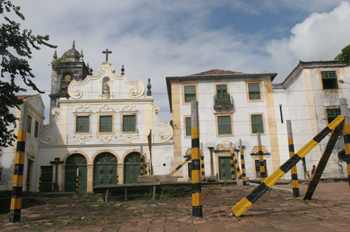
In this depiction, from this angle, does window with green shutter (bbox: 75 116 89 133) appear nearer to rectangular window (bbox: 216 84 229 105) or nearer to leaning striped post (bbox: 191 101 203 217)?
rectangular window (bbox: 216 84 229 105)

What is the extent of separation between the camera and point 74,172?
2359cm

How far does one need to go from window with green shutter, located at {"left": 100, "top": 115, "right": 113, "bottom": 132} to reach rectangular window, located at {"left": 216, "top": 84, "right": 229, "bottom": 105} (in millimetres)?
8714

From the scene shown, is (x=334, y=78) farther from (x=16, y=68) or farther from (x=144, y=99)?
(x=16, y=68)

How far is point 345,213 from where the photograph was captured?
5.63m

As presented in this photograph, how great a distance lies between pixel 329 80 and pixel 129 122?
1576 centimetres

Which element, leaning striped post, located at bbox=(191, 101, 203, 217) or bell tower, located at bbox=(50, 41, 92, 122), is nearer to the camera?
leaning striped post, located at bbox=(191, 101, 203, 217)

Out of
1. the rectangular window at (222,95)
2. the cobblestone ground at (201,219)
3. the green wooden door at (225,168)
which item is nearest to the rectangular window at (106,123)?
the rectangular window at (222,95)

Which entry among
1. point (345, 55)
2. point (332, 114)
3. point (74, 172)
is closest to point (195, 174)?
point (345, 55)

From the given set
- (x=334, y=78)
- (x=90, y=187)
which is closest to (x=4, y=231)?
(x=90, y=187)

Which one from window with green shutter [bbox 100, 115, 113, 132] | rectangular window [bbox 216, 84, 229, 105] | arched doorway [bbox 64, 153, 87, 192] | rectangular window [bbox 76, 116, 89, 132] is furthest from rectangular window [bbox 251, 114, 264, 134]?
arched doorway [bbox 64, 153, 87, 192]

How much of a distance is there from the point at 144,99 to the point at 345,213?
20.2 m

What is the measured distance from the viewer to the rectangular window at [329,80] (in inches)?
947

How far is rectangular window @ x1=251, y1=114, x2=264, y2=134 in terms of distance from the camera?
25.2 metres

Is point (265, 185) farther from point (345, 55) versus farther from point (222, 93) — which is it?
point (222, 93)
